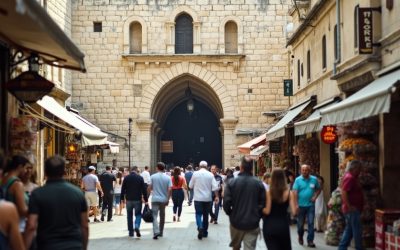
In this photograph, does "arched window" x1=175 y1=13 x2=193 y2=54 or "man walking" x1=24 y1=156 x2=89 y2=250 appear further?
"arched window" x1=175 y1=13 x2=193 y2=54

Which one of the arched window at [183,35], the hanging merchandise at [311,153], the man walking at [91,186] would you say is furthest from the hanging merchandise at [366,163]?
the arched window at [183,35]

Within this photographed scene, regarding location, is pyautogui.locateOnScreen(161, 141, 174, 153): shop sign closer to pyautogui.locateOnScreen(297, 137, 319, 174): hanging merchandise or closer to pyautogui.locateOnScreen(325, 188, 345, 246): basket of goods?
pyautogui.locateOnScreen(297, 137, 319, 174): hanging merchandise

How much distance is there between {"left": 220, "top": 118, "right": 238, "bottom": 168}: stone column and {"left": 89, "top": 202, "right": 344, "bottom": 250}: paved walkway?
14.2 m

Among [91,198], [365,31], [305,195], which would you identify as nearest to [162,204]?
[305,195]

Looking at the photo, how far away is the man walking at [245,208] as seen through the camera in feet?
34.5

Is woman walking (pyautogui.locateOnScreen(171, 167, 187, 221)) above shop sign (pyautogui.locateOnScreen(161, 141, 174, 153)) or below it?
below

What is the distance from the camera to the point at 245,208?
1055cm

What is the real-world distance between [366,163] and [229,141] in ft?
71.9

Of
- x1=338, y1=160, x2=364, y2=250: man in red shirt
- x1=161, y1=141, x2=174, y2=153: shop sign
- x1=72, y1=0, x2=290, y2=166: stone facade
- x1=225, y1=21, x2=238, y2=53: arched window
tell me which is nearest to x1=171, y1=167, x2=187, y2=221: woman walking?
x1=338, y1=160, x2=364, y2=250: man in red shirt

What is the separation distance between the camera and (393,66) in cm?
1298

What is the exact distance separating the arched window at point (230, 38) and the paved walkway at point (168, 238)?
1627 centimetres

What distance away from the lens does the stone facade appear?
3597 cm

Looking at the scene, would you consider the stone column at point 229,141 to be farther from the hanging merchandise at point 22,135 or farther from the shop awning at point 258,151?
the hanging merchandise at point 22,135

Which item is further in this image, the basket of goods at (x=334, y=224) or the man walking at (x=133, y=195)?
the man walking at (x=133, y=195)
